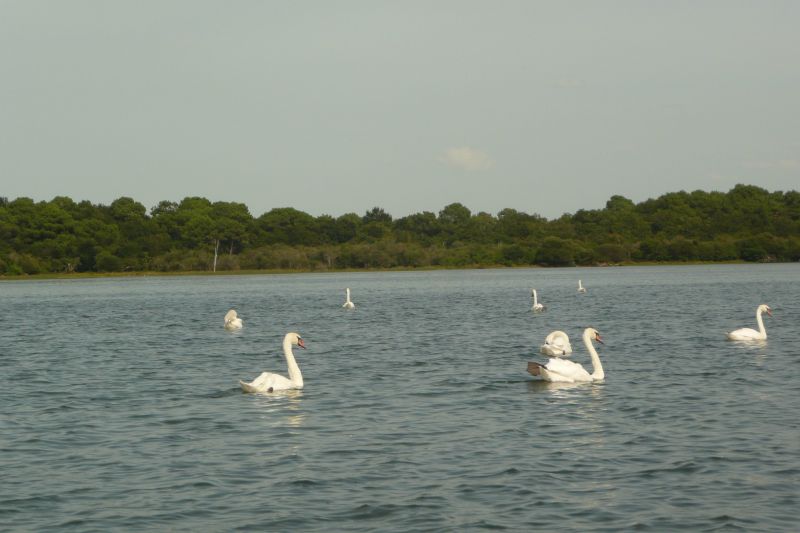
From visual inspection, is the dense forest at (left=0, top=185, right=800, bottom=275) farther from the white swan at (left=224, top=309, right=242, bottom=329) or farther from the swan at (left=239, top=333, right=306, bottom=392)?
the swan at (left=239, top=333, right=306, bottom=392)

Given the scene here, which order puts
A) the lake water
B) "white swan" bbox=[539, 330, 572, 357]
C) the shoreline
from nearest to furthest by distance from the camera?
the lake water → "white swan" bbox=[539, 330, 572, 357] → the shoreline

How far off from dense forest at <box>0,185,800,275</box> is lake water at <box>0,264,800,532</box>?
11166 centimetres

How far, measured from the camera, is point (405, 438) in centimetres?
1468

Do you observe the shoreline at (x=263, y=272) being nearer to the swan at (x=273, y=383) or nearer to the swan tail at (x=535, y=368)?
the swan at (x=273, y=383)

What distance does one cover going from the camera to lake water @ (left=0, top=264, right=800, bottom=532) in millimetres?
10859

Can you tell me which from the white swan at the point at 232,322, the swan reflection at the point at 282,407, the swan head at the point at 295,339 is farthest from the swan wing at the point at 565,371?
the white swan at the point at 232,322

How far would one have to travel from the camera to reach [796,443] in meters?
13.6

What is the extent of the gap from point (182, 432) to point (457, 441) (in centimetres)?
408

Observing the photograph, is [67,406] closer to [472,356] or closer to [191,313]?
[472,356]

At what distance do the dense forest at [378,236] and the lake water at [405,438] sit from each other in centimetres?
11166

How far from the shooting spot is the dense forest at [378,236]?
5448 inches

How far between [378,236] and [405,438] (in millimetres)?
156644

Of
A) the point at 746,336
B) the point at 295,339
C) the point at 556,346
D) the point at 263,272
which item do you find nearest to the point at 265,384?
the point at 295,339

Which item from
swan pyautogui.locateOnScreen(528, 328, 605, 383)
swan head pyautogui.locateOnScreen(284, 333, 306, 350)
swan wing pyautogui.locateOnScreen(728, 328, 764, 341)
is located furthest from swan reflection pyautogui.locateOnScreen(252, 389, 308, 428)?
swan wing pyautogui.locateOnScreen(728, 328, 764, 341)
